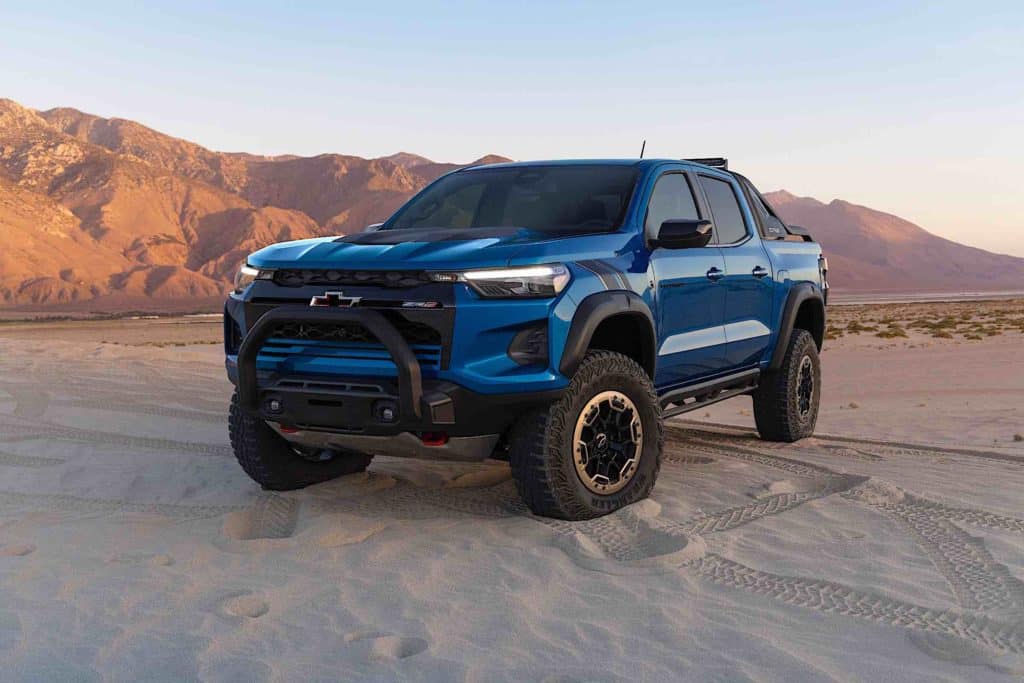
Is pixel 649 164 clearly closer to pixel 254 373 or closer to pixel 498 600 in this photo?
pixel 254 373

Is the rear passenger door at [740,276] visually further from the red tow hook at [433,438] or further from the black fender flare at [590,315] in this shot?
the red tow hook at [433,438]

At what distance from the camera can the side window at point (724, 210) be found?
667 cm

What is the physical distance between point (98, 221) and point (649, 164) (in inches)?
4150

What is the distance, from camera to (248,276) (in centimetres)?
515

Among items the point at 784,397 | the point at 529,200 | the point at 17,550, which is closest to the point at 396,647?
the point at 17,550

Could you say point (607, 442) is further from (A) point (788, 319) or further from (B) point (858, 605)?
(A) point (788, 319)

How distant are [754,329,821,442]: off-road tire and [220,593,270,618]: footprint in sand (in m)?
4.72

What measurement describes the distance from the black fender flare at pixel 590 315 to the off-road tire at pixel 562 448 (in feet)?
0.49

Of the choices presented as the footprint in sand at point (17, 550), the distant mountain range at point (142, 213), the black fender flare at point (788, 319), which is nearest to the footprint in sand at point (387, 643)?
the footprint in sand at point (17, 550)

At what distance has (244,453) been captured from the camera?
5.61 meters

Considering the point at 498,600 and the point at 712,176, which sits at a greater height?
the point at 712,176

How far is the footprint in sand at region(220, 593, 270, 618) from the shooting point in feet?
12.4

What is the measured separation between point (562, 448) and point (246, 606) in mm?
1698

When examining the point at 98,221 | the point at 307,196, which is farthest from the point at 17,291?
the point at 307,196
